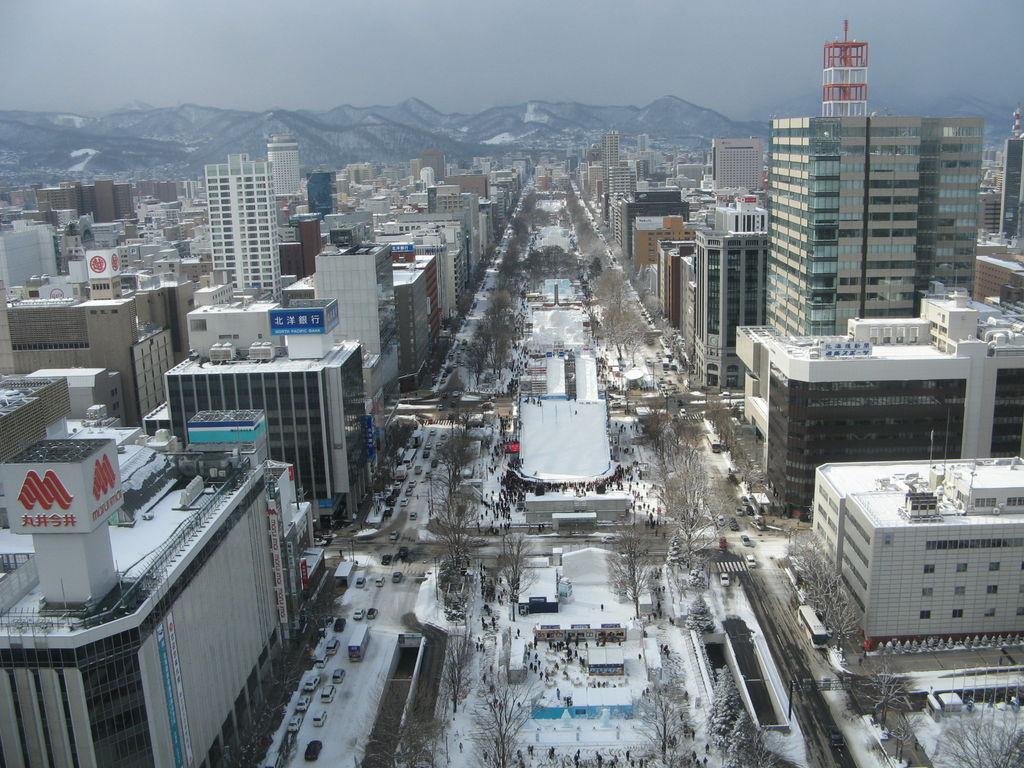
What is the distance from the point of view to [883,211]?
4934 centimetres

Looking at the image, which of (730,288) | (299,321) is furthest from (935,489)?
(730,288)

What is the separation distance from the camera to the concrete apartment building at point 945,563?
3294 cm

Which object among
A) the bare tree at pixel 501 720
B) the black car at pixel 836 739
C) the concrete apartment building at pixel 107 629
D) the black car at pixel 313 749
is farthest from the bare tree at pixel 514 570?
the concrete apartment building at pixel 107 629

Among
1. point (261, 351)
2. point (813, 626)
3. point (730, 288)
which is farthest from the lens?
point (730, 288)

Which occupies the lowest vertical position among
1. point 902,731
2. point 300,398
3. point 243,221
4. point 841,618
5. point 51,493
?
point 902,731

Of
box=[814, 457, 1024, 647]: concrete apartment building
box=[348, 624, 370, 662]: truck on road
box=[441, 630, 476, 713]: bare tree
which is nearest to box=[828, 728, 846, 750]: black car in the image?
box=[814, 457, 1024, 647]: concrete apartment building

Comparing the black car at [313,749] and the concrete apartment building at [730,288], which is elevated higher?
the concrete apartment building at [730,288]

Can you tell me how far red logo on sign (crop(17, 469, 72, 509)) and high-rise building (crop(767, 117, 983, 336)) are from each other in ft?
130

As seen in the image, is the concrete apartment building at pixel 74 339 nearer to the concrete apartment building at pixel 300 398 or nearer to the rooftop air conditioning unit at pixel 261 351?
the concrete apartment building at pixel 300 398

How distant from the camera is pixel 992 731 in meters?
27.2

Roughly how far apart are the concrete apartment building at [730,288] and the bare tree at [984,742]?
42447mm

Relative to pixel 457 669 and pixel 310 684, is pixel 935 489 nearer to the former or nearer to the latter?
pixel 457 669

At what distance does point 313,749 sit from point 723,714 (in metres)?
12.1

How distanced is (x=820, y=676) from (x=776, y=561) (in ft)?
31.8
